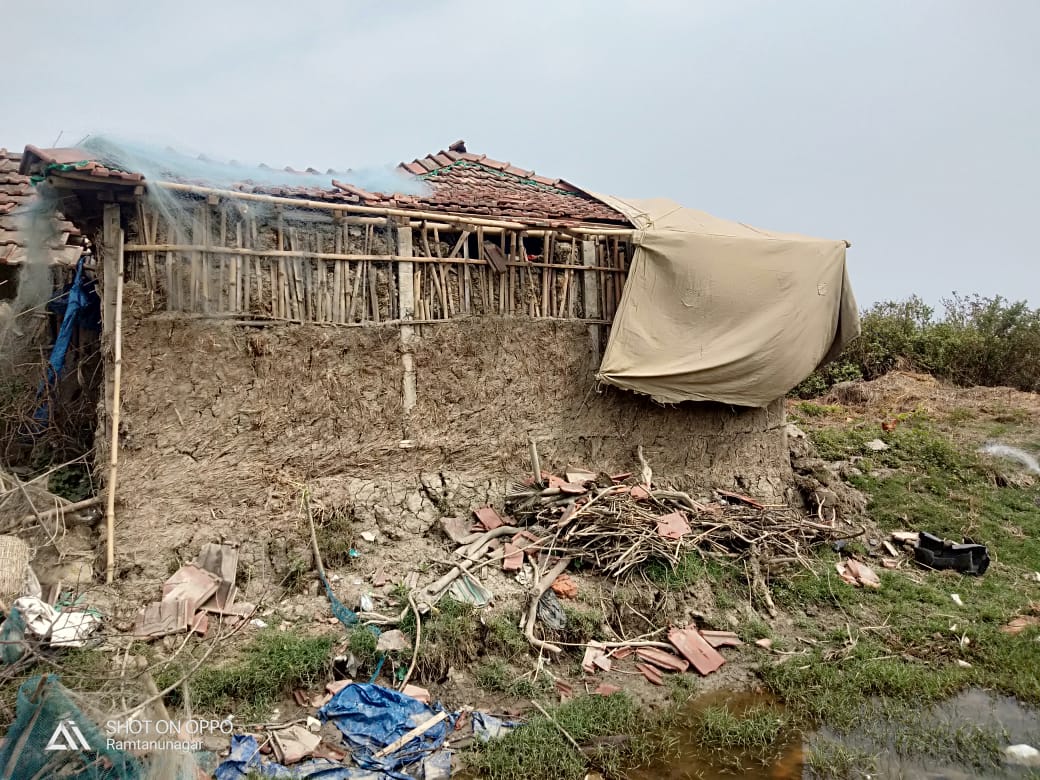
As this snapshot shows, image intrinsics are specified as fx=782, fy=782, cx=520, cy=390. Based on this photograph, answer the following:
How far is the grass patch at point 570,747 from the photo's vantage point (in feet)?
15.4

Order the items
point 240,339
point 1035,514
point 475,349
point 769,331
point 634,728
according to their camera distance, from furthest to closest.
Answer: point 1035,514
point 769,331
point 475,349
point 240,339
point 634,728

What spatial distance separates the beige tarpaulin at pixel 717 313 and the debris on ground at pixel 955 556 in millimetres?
2226

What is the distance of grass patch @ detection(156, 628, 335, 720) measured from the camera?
5062 millimetres

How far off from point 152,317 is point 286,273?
114cm

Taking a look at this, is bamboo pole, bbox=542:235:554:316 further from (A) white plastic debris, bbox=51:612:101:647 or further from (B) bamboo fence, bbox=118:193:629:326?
(A) white plastic debris, bbox=51:612:101:647

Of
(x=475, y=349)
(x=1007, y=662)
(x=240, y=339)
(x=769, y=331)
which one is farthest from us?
(x=769, y=331)

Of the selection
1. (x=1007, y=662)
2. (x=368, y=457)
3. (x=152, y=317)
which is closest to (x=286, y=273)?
(x=152, y=317)

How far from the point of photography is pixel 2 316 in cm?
764

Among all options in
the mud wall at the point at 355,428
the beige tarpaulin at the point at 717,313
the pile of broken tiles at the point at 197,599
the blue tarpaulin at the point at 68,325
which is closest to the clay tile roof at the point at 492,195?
the beige tarpaulin at the point at 717,313

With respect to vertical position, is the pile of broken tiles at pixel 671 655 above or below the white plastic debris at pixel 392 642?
below

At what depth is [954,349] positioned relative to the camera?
17469mm

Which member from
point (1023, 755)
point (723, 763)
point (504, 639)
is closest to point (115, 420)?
point (504, 639)

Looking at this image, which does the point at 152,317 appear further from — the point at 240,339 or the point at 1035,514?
the point at 1035,514

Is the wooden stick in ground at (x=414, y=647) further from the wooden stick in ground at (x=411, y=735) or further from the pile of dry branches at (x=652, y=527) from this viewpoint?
the pile of dry branches at (x=652, y=527)
